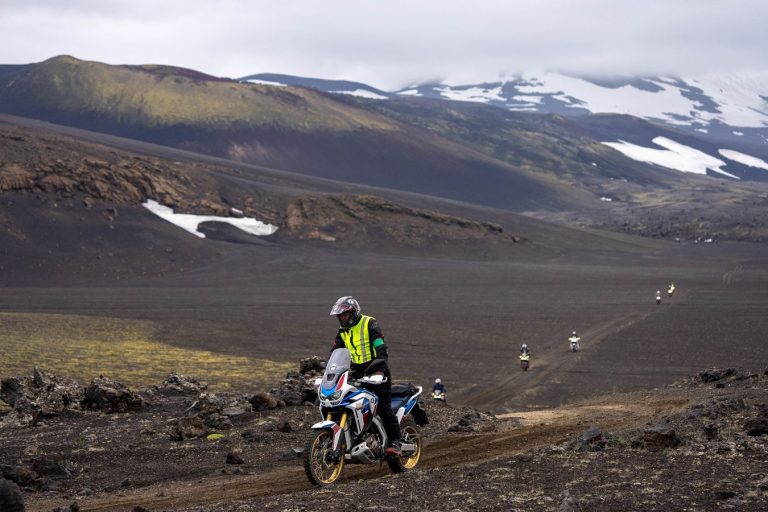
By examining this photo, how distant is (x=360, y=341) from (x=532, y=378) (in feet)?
64.7

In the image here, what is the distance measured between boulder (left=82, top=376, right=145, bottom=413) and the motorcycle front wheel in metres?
7.59

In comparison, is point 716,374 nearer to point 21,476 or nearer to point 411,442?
point 411,442

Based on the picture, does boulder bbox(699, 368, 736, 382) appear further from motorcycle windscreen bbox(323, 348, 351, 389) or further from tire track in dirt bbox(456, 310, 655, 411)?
motorcycle windscreen bbox(323, 348, 351, 389)

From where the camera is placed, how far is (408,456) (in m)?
11.8

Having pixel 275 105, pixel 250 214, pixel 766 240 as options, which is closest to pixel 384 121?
pixel 275 105

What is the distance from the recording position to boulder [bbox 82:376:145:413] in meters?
17.1

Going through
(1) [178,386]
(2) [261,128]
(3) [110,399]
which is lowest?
(1) [178,386]

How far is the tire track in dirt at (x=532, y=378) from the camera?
84.6 ft

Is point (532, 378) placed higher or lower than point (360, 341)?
lower

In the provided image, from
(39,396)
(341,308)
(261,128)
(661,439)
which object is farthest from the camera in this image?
(261,128)

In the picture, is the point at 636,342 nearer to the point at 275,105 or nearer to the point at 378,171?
the point at 378,171

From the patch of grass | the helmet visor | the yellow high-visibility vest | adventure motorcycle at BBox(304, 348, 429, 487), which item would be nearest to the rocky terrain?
adventure motorcycle at BBox(304, 348, 429, 487)

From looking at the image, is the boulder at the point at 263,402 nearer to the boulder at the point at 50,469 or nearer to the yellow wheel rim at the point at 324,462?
the boulder at the point at 50,469

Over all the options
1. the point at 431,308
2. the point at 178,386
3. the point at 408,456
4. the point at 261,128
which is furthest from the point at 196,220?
the point at 261,128
